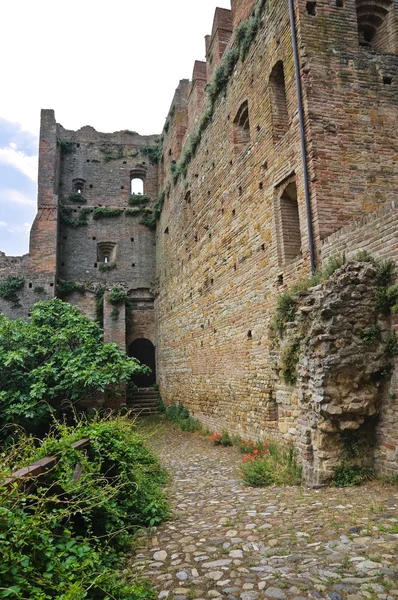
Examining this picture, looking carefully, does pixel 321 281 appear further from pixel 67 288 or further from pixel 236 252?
pixel 67 288

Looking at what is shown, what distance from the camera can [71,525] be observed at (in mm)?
4004

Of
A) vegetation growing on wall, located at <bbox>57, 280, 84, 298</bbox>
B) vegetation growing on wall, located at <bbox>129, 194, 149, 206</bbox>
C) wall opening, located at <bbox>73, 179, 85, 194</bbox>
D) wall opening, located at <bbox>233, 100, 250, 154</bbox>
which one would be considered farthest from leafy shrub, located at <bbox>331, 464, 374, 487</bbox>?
wall opening, located at <bbox>73, 179, 85, 194</bbox>

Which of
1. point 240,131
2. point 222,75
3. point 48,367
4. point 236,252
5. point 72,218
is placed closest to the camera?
point 236,252

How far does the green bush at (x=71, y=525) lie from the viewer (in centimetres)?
272

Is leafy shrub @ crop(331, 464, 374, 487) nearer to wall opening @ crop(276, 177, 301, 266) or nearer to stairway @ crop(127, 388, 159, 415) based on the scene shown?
wall opening @ crop(276, 177, 301, 266)

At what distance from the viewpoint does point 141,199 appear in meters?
23.9

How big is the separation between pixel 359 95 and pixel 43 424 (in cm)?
1190

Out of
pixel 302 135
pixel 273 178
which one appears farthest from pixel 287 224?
pixel 302 135

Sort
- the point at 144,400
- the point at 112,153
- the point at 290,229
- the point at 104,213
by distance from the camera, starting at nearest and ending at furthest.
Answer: the point at 290,229 → the point at 144,400 → the point at 104,213 → the point at 112,153

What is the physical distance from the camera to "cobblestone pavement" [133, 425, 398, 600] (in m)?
3.33

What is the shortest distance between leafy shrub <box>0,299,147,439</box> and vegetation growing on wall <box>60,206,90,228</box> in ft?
29.6

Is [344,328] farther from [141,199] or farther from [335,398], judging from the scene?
[141,199]

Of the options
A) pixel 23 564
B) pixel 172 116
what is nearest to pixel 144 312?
pixel 172 116

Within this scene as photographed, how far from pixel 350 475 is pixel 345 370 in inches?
56.3
